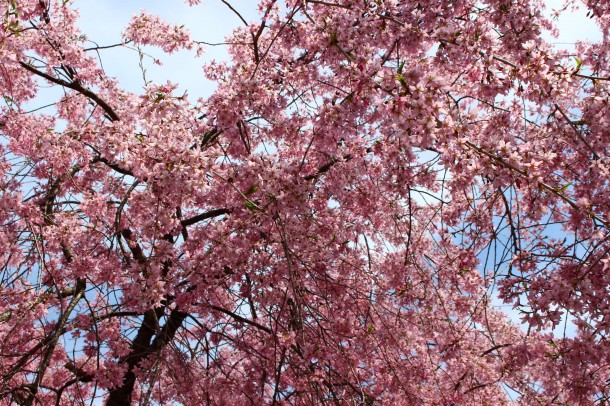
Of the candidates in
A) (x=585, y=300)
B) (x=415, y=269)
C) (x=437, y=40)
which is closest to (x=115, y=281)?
(x=415, y=269)

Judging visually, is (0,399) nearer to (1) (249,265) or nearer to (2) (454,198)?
(1) (249,265)

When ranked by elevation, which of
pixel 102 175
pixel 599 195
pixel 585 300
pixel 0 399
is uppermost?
pixel 102 175

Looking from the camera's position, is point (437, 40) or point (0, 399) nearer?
point (437, 40)

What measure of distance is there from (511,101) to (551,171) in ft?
4.79

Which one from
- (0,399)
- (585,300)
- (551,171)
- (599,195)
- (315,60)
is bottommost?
(0,399)

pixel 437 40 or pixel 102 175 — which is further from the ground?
pixel 102 175

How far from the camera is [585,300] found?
3707mm

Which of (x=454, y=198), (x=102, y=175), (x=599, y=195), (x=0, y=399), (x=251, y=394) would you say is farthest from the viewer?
(x=102, y=175)

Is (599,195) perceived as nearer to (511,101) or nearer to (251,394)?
(511,101)

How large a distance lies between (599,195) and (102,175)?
230 inches

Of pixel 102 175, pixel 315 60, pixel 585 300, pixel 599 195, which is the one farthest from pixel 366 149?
pixel 102 175

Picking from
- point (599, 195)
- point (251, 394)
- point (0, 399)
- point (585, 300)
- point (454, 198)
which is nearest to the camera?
point (585, 300)

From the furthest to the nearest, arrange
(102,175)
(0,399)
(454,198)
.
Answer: (102,175) < (454,198) < (0,399)

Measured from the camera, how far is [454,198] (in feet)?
21.8
